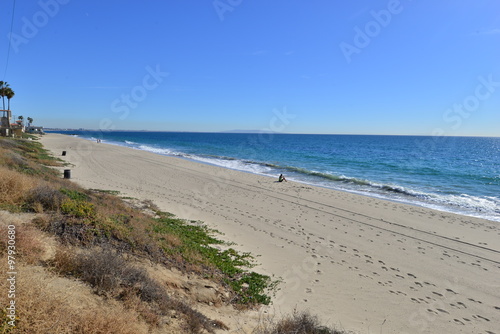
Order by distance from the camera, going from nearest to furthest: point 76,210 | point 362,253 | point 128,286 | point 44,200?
point 128,286 → point 76,210 → point 44,200 → point 362,253

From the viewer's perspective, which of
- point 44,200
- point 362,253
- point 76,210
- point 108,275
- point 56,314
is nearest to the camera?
point 56,314

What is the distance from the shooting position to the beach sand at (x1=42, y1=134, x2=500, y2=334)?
6621 mm

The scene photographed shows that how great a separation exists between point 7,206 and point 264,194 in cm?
1386

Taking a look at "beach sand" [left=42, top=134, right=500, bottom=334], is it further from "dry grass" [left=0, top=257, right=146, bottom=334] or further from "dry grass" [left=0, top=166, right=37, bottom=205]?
"dry grass" [left=0, top=166, right=37, bottom=205]

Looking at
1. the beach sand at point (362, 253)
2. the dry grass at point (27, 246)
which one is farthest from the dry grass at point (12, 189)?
the beach sand at point (362, 253)

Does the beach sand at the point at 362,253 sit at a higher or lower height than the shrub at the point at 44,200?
lower

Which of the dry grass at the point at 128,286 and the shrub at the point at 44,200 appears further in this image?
the shrub at the point at 44,200

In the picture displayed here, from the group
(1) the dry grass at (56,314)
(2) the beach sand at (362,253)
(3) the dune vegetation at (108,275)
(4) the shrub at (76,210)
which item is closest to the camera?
(1) the dry grass at (56,314)

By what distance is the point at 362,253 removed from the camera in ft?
32.9

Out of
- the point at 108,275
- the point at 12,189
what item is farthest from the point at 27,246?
the point at 12,189

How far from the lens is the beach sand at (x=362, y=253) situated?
261 inches

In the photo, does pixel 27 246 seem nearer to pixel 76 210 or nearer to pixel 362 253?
pixel 76 210

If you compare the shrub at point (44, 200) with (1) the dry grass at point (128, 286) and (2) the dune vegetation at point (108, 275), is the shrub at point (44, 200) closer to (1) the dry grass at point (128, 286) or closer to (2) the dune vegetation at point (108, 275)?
(2) the dune vegetation at point (108, 275)

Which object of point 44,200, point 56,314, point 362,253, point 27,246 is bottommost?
point 362,253
